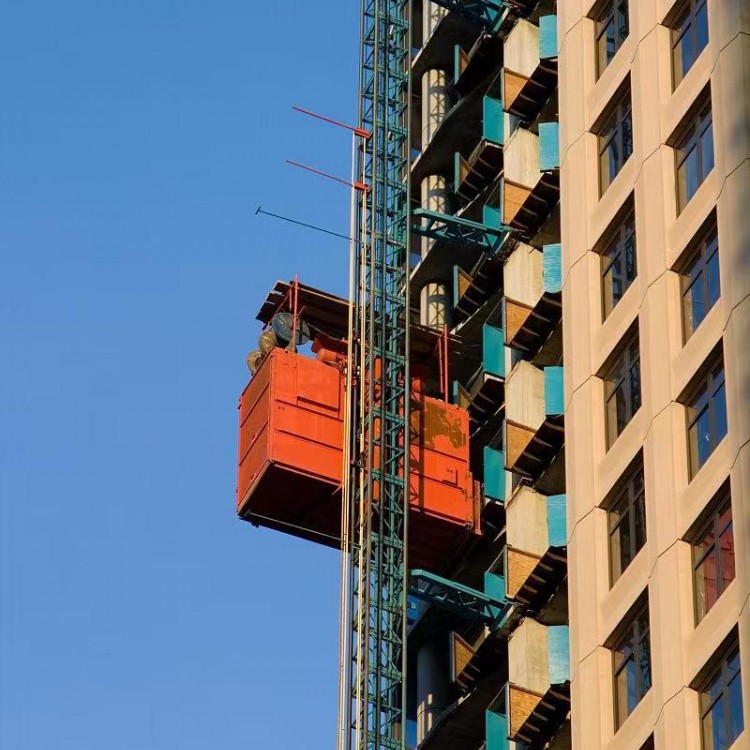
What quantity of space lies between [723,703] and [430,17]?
48236 millimetres

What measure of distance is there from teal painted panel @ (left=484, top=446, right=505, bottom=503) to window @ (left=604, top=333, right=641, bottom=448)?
1522 centimetres

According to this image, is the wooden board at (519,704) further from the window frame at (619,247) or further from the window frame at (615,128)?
the window frame at (615,128)

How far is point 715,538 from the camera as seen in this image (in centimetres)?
5734

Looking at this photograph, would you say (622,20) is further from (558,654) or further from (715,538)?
(715,538)

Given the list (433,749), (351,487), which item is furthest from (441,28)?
(433,749)

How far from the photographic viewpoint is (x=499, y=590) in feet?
261

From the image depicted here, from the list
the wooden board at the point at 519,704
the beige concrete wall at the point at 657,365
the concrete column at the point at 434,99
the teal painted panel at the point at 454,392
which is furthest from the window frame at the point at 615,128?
the concrete column at the point at 434,99

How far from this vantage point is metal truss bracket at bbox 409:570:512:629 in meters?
78.7

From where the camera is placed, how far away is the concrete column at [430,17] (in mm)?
97000

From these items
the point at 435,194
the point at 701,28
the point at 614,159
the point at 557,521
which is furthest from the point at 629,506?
the point at 435,194

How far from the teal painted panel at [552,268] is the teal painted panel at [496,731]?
42.1 ft

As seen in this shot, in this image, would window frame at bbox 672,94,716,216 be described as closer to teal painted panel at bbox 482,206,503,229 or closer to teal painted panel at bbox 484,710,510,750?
teal painted panel at bbox 484,710,510,750

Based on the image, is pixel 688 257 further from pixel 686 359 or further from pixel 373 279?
pixel 373 279

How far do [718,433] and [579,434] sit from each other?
791cm
